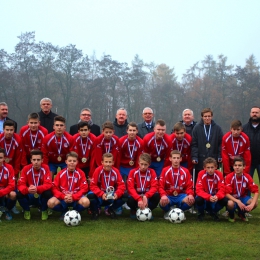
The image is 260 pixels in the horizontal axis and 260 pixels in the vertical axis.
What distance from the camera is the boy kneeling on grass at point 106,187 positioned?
256 inches

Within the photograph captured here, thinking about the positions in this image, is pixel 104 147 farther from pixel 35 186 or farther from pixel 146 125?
pixel 35 186

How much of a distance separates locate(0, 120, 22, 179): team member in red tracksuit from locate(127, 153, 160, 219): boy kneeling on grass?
224cm

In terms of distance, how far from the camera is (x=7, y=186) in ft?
21.1

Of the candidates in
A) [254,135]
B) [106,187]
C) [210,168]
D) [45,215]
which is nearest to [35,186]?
[45,215]

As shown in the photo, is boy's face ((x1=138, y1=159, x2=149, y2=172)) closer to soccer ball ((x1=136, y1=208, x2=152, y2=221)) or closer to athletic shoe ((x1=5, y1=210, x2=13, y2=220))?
soccer ball ((x1=136, y1=208, x2=152, y2=221))

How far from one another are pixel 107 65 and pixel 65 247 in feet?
121

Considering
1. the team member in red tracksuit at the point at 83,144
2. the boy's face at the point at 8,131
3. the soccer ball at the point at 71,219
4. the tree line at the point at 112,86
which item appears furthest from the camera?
the tree line at the point at 112,86

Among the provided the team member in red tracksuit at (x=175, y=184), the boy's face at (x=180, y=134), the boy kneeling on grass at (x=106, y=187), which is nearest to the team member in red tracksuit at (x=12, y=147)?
the boy kneeling on grass at (x=106, y=187)

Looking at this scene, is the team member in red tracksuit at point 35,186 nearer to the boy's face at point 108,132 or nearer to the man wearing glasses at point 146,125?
the boy's face at point 108,132

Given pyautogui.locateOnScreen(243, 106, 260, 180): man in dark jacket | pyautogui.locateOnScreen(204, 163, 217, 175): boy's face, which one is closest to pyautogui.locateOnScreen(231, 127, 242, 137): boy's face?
pyautogui.locateOnScreen(243, 106, 260, 180): man in dark jacket

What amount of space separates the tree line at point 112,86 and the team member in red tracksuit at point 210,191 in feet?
102

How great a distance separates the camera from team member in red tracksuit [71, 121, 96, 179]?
721cm

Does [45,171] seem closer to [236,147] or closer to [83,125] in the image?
[83,125]

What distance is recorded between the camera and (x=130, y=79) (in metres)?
40.9
